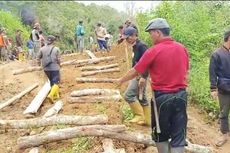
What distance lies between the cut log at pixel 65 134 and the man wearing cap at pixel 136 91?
92cm

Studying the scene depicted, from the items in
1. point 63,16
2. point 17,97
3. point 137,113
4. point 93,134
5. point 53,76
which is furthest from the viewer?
point 63,16

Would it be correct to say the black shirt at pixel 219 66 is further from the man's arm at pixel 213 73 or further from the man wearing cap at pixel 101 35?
the man wearing cap at pixel 101 35

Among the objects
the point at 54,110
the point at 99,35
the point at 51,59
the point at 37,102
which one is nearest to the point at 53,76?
the point at 51,59

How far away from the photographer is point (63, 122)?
7973mm

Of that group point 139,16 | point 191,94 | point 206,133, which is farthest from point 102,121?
point 139,16

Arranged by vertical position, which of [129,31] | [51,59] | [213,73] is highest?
[129,31]

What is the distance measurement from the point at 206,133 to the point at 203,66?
4.68m

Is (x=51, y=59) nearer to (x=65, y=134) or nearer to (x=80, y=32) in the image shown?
(x=65, y=134)

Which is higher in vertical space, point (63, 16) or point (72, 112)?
point (72, 112)

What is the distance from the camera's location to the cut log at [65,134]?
7043 mm

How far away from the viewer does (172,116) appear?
615 cm

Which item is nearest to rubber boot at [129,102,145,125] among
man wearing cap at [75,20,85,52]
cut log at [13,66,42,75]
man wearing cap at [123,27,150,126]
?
man wearing cap at [123,27,150,126]

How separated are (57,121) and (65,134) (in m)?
0.82

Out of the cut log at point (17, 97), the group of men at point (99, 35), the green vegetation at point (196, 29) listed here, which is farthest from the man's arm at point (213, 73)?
the group of men at point (99, 35)
